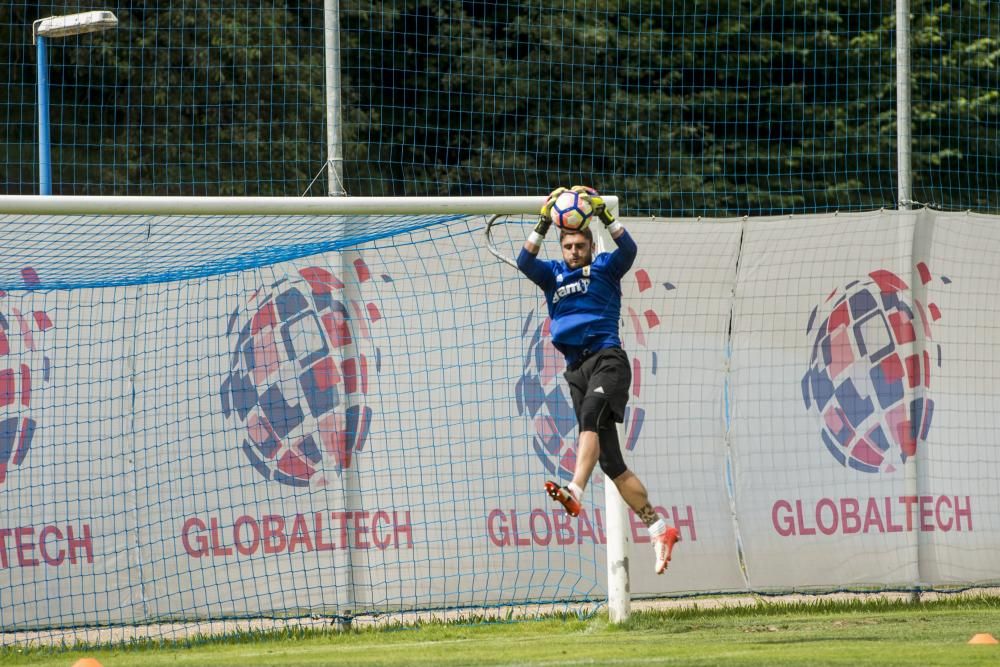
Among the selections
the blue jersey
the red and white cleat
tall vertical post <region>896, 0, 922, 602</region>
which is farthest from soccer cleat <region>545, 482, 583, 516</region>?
tall vertical post <region>896, 0, 922, 602</region>

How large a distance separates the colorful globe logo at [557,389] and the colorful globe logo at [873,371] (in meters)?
1.15

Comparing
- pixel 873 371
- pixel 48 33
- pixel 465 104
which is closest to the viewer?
pixel 873 371

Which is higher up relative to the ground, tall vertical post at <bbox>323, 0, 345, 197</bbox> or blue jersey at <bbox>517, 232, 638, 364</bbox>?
tall vertical post at <bbox>323, 0, 345, 197</bbox>

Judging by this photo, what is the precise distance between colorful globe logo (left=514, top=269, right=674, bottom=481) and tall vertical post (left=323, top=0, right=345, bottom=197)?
5.21 feet

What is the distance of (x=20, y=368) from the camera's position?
888 cm

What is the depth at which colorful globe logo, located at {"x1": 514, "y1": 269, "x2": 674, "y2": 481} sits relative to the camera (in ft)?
30.5

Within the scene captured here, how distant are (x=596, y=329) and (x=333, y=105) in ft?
8.17

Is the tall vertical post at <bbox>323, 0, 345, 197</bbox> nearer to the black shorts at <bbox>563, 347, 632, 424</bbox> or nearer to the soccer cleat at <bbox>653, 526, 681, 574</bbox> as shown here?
the black shorts at <bbox>563, 347, 632, 424</bbox>

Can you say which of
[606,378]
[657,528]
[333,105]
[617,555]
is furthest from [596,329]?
[333,105]

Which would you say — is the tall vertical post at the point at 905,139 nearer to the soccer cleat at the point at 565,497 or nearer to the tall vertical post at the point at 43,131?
the soccer cleat at the point at 565,497

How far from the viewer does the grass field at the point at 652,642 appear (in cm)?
677

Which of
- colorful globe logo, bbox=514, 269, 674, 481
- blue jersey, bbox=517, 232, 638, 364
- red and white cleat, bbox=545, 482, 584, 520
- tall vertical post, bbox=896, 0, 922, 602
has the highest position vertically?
tall vertical post, bbox=896, 0, 922, 602

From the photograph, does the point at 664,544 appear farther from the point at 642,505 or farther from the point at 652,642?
the point at 652,642

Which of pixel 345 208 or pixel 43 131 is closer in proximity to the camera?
pixel 345 208
